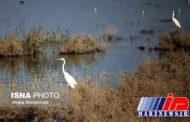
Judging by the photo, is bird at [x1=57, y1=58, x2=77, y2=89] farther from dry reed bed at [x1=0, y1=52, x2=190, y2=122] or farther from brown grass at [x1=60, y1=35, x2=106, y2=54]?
brown grass at [x1=60, y1=35, x2=106, y2=54]

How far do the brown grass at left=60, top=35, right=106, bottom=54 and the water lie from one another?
0.18 feet

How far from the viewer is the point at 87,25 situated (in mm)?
5969

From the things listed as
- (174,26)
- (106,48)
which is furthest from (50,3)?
(174,26)

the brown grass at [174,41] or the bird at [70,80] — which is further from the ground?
the brown grass at [174,41]

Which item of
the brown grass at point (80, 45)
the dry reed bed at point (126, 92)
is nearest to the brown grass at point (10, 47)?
the brown grass at point (80, 45)

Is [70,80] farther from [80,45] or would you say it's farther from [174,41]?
[174,41]

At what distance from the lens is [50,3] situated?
19.7ft

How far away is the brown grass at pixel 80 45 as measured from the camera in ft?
19.6

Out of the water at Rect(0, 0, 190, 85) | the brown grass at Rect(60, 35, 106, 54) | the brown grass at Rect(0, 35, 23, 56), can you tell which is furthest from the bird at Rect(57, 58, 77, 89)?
the brown grass at Rect(0, 35, 23, 56)

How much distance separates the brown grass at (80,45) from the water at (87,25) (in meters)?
0.05

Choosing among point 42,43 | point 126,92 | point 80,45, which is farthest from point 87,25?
point 126,92

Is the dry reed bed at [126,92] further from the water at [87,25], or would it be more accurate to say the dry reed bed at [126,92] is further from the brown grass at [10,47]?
the brown grass at [10,47]

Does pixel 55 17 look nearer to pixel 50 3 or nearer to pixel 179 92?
pixel 50 3

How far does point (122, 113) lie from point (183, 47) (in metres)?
0.79
